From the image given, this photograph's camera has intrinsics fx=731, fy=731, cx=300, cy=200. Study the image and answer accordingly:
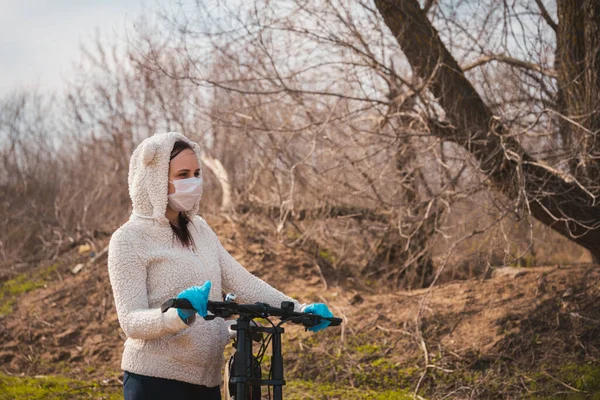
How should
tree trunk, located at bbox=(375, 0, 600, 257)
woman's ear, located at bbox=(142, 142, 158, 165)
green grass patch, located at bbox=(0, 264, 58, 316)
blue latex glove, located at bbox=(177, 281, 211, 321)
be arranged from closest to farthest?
blue latex glove, located at bbox=(177, 281, 211, 321) → woman's ear, located at bbox=(142, 142, 158, 165) → tree trunk, located at bbox=(375, 0, 600, 257) → green grass patch, located at bbox=(0, 264, 58, 316)

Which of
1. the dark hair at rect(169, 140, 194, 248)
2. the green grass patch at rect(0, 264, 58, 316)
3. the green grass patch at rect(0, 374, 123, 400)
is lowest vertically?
the green grass patch at rect(0, 374, 123, 400)

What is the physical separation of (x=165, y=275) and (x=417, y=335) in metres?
4.58

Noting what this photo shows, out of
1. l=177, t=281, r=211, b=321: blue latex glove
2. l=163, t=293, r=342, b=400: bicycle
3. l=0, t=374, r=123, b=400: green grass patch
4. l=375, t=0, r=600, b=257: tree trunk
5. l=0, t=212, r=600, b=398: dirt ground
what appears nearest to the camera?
l=177, t=281, r=211, b=321: blue latex glove

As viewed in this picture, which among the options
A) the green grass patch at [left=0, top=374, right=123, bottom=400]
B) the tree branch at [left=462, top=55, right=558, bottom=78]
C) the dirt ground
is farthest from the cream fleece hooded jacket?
the tree branch at [left=462, top=55, right=558, bottom=78]

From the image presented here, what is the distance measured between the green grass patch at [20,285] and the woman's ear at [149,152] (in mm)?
8268

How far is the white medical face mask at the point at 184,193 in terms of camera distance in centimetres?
335

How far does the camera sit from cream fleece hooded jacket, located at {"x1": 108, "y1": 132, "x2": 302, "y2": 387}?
10.2ft

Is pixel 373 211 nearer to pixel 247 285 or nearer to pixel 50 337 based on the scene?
pixel 50 337

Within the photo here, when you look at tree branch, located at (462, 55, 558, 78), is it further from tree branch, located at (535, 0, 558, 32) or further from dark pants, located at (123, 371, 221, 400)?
dark pants, located at (123, 371, 221, 400)

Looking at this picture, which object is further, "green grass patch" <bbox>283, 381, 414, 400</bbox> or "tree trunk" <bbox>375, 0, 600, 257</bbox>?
"tree trunk" <bbox>375, 0, 600, 257</bbox>

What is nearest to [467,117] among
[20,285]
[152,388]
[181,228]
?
[181,228]

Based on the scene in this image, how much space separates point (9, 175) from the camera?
19422mm

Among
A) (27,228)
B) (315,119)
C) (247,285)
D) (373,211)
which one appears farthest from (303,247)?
(27,228)

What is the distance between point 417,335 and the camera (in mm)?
7336
